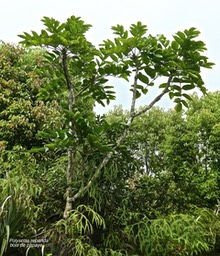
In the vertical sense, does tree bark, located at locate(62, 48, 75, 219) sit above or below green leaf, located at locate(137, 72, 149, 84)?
below

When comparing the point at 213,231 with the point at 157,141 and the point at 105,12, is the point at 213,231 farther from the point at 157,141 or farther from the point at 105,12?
the point at 157,141

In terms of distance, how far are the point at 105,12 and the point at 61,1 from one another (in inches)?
28.3

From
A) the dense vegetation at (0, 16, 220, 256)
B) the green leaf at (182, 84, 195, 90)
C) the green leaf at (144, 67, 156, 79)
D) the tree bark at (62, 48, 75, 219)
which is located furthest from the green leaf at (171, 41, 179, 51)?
the tree bark at (62, 48, 75, 219)

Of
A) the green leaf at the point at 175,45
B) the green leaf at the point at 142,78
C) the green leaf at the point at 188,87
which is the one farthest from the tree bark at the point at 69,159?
the green leaf at the point at 188,87

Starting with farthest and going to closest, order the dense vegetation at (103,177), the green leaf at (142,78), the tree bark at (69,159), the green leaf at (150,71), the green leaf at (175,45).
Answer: the green leaf at (142,78) → the green leaf at (150,71) → the green leaf at (175,45) → the tree bark at (69,159) → the dense vegetation at (103,177)

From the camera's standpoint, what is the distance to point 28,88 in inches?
295

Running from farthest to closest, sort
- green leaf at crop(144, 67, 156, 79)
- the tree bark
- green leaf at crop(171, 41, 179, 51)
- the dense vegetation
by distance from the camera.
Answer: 1. green leaf at crop(144, 67, 156, 79)
2. green leaf at crop(171, 41, 179, 51)
3. the tree bark
4. the dense vegetation

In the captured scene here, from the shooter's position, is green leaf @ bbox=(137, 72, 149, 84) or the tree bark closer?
the tree bark

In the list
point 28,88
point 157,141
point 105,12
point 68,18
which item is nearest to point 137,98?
point 68,18

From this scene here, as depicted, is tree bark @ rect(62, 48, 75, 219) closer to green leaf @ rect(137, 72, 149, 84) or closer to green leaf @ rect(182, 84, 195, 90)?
green leaf @ rect(137, 72, 149, 84)

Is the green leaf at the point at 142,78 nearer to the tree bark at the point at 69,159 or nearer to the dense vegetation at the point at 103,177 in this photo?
the dense vegetation at the point at 103,177

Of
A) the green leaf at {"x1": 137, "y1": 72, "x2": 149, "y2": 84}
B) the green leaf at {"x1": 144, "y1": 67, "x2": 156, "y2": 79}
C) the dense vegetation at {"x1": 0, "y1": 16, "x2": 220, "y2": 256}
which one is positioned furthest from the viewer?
the green leaf at {"x1": 137, "y1": 72, "x2": 149, "y2": 84}

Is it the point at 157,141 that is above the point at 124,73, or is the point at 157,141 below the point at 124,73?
above

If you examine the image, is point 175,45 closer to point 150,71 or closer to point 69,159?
point 150,71
